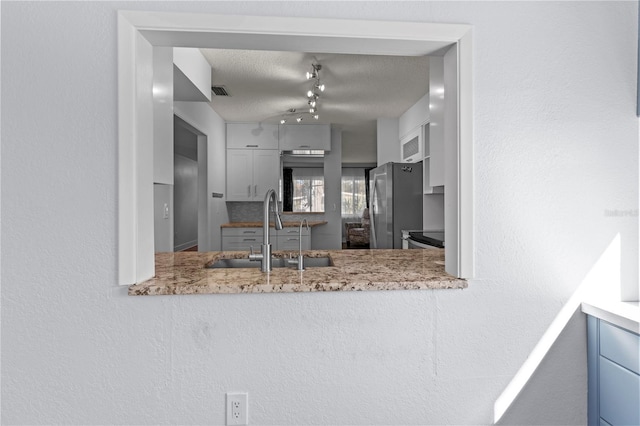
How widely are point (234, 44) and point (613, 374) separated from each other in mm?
1892

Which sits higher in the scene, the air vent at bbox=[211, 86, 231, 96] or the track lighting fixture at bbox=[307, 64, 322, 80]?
the air vent at bbox=[211, 86, 231, 96]

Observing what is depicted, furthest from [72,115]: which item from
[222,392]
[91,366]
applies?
[222,392]

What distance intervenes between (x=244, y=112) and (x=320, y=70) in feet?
6.13

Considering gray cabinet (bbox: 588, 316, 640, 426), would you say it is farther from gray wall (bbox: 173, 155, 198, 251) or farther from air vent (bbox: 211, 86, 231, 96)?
air vent (bbox: 211, 86, 231, 96)

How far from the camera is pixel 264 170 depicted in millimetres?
5750

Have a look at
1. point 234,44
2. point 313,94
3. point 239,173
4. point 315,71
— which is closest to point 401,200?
point 313,94

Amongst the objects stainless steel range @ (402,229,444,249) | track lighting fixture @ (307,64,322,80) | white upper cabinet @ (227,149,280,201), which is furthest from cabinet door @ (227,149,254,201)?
stainless steel range @ (402,229,444,249)

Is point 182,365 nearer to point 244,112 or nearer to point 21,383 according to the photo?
point 21,383

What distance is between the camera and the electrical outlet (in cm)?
136

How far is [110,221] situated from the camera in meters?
1.34

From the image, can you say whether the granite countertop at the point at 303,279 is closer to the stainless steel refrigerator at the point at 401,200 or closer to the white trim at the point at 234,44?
the white trim at the point at 234,44

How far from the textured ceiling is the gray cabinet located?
2.65m

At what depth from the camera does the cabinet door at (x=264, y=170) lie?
5.74 meters

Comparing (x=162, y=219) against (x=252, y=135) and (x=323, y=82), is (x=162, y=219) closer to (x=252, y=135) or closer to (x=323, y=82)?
(x=323, y=82)
